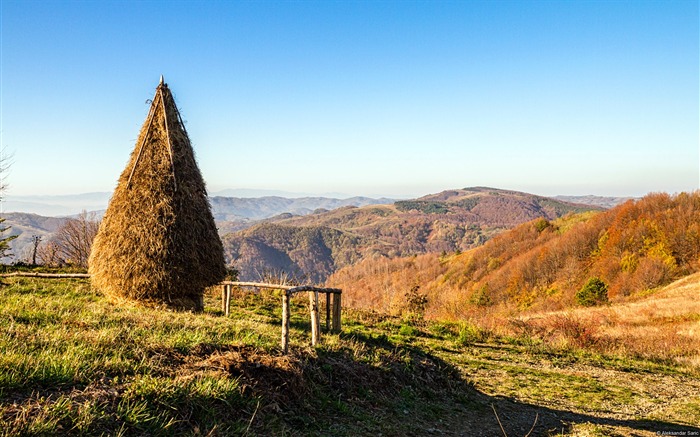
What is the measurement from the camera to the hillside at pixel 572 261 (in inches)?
2320

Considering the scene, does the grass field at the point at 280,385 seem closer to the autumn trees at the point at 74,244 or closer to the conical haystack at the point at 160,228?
the conical haystack at the point at 160,228

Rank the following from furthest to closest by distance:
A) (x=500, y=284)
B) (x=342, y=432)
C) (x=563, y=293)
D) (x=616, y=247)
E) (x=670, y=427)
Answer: (x=500, y=284) → (x=616, y=247) → (x=563, y=293) → (x=670, y=427) → (x=342, y=432)

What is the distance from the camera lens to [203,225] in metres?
12.4

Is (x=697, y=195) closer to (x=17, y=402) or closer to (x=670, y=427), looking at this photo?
(x=670, y=427)

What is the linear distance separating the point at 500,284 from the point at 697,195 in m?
33.5

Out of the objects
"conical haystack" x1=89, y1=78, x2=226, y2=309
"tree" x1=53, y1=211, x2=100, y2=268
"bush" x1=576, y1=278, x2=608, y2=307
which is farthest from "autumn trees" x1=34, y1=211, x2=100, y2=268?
"bush" x1=576, y1=278, x2=608, y2=307

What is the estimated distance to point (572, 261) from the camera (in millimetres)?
78062

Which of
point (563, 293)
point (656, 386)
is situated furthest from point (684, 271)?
point (656, 386)

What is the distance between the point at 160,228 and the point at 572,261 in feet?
261

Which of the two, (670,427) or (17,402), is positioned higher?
(17,402)

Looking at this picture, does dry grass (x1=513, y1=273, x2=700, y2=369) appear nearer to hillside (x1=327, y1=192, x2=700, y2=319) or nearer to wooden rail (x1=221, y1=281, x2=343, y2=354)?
wooden rail (x1=221, y1=281, x2=343, y2=354)

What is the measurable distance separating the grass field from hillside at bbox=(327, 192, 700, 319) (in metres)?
32.5

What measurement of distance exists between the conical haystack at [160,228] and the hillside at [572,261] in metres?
34.3

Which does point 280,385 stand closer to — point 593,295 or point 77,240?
point 77,240
